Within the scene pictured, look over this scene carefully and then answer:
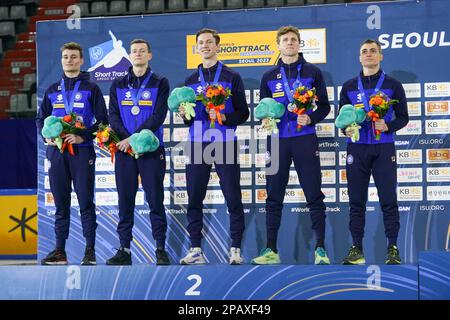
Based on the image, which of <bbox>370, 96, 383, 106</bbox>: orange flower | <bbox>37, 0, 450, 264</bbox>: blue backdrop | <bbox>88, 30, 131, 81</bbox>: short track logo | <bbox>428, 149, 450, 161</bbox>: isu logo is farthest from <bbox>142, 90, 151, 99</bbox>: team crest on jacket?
<bbox>428, 149, 450, 161</bbox>: isu logo

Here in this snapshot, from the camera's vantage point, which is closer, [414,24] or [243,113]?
[243,113]

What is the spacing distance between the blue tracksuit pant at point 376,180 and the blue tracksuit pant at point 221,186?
100 cm

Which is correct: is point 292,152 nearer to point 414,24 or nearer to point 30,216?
point 414,24

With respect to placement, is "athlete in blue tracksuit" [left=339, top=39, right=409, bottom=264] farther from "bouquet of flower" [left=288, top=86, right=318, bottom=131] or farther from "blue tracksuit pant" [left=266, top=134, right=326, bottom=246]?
"bouquet of flower" [left=288, top=86, right=318, bottom=131]

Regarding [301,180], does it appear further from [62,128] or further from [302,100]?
[62,128]

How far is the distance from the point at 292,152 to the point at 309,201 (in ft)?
1.48

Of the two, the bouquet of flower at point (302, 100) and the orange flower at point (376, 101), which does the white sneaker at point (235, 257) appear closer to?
the bouquet of flower at point (302, 100)

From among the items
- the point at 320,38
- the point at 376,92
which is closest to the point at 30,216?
the point at 320,38

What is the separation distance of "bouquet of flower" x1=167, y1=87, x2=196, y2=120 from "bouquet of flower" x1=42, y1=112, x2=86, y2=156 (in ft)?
2.94

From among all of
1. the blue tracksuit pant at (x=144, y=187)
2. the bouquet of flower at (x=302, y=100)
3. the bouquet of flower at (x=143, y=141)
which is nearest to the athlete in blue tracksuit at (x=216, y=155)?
the blue tracksuit pant at (x=144, y=187)

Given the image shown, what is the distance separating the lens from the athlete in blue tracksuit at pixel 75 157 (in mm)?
7391

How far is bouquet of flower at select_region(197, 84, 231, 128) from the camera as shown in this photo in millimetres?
7066
